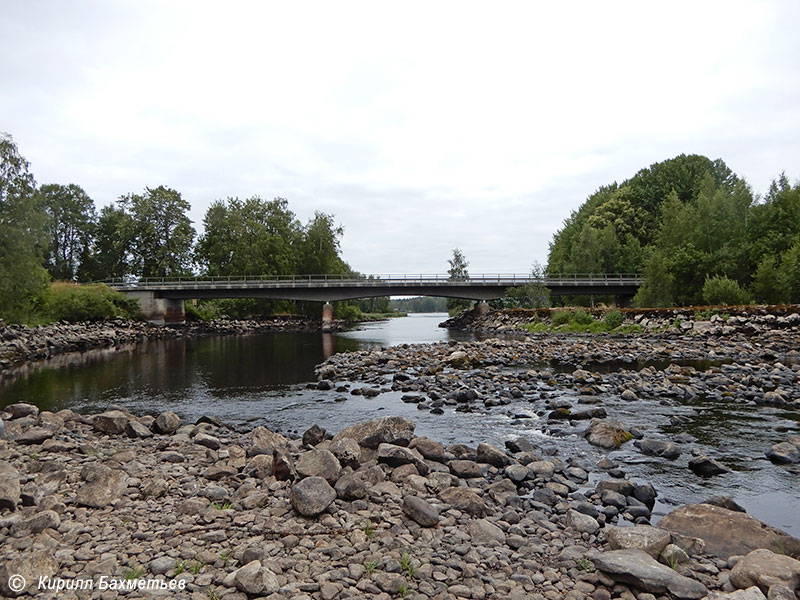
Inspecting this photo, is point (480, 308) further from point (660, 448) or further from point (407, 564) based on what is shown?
point (407, 564)

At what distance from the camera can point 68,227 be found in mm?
88688

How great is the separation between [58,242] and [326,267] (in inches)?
1956

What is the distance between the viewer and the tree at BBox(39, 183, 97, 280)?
8562 cm

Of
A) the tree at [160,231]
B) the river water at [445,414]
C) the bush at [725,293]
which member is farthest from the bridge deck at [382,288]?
the river water at [445,414]

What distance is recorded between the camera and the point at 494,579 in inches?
202

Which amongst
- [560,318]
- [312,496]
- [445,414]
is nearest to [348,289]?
[560,318]

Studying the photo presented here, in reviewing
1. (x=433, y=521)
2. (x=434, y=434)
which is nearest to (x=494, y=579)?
(x=433, y=521)

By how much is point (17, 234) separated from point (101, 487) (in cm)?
3904

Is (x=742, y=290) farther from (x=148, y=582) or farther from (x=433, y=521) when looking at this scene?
(x=148, y=582)

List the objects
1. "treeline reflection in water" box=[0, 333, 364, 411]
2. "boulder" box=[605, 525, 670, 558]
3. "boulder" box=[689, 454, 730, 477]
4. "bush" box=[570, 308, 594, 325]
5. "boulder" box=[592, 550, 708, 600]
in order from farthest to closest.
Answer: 1. "bush" box=[570, 308, 594, 325]
2. "treeline reflection in water" box=[0, 333, 364, 411]
3. "boulder" box=[689, 454, 730, 477]
4. "boulder" box=[605, 525, 670, 558]
5. "boulder" box=[592, 550, 708, 600]

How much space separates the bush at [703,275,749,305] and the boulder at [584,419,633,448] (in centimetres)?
3767

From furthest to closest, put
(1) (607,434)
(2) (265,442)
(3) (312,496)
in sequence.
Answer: (1) (607,434) → (2) (265,442) → (3) (312,496)

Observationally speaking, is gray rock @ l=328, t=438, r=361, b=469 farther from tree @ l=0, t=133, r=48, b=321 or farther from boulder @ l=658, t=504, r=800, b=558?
tree @ l=0, t=133, r=48, b=321

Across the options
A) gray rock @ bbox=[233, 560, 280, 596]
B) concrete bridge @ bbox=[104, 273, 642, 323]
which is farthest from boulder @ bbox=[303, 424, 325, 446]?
concrete bridge @ bbox=[104, 273, 642, 323]
